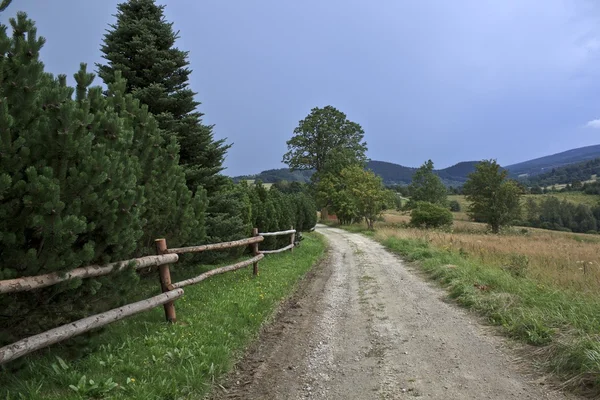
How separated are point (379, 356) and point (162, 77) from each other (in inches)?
350

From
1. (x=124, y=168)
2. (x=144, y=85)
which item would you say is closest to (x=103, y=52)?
(x=144, y=85)

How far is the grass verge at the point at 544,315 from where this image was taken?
12.4 feet

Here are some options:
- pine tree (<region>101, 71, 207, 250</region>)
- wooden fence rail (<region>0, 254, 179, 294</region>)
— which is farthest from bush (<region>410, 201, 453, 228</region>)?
wooden fence rail (<region>0, 254, 179, 294</region>)

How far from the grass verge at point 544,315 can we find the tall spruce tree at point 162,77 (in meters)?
6.82

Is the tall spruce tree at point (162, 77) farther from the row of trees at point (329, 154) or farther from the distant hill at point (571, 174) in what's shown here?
the distant hill at point (571, 174)

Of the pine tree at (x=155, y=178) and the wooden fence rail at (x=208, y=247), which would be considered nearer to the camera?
the pine tree at (x=155, y=178)

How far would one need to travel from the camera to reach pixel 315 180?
5206 cm

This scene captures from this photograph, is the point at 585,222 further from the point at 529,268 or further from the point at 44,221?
the point at 44,221

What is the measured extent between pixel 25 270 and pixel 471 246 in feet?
48.3

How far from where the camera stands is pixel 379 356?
14.5ft

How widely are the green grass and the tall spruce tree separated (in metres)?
4.38

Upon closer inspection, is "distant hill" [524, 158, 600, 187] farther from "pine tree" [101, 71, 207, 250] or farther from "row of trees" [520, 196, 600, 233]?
"pine tree" [101, 71, 207, 250]

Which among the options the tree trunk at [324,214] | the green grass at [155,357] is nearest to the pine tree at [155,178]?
the green grass at [155,357]

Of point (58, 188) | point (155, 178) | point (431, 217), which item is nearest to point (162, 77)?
point (155, 178)
